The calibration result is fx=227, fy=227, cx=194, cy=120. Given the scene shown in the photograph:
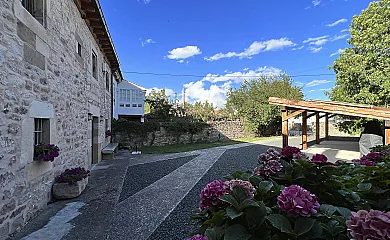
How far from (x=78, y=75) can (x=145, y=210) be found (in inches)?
142

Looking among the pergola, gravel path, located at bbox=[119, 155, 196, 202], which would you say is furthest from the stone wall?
the pergola

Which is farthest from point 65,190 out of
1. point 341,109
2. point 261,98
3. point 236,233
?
point 261,98

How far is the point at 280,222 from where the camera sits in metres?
0.98

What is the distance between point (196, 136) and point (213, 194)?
15.3 meters

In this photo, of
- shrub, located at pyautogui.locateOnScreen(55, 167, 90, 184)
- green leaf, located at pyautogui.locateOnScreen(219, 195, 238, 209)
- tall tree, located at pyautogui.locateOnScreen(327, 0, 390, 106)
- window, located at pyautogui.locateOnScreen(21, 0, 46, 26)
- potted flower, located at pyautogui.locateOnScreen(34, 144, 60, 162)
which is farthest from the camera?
tall tree, located at pyautogui.locateOnScreen(327, 0, 390, 106)

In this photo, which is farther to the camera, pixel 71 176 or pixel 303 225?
pixel 71 176

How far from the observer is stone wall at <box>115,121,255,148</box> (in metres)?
14.1

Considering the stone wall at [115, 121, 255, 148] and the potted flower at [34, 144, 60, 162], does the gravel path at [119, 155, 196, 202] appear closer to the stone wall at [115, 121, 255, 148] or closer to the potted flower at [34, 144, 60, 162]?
the potted flower at [34, 144, 60, 162]

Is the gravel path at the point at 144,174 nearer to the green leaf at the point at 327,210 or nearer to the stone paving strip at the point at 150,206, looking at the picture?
the stone paving strip at the point at 150,206

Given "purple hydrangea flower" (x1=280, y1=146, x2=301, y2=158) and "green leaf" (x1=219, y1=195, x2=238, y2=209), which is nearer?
"green leaf" (x1=219, y1=195, x2=238, y2=209)

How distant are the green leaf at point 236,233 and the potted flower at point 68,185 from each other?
3784 mm

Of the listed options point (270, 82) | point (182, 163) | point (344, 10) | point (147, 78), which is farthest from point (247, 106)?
point (182, 163)

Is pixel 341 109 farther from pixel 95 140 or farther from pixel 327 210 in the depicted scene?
pixel 95 140

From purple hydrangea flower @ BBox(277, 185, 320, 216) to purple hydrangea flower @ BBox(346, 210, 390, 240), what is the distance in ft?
0.60
